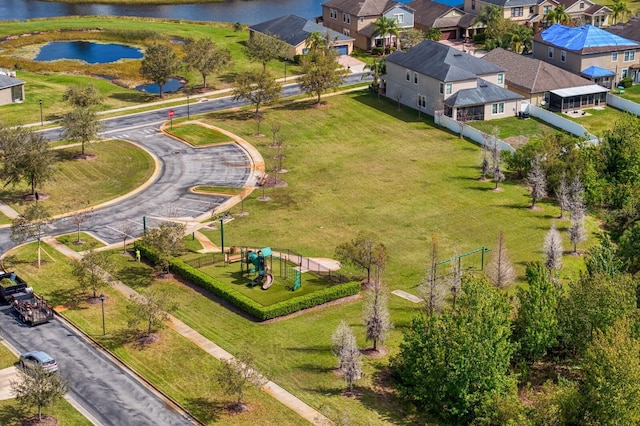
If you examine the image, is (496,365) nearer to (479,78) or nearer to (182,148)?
(182,148)

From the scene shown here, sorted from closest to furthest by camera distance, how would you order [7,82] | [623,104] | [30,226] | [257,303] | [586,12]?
[257,303], [30,226], [623,104], [7,82], [586,12]

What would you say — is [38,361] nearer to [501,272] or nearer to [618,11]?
[501,272]

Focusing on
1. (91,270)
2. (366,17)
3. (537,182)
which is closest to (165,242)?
(91,270)

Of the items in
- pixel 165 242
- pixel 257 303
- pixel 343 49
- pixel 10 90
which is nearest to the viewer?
pixel 257 303

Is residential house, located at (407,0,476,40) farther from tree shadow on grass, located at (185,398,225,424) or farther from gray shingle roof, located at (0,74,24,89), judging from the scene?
tree shadow on grass, located at (185,398,225,424)

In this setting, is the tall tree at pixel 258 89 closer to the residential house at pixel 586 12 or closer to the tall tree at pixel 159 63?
the tall tree at pixel 159 63

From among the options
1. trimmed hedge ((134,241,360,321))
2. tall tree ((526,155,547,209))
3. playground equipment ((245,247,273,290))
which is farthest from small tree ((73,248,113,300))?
tall tree ((526,155,547,209))

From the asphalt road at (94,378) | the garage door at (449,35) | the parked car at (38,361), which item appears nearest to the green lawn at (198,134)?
the asphalt road at (94,378)
